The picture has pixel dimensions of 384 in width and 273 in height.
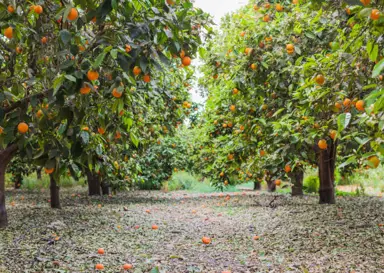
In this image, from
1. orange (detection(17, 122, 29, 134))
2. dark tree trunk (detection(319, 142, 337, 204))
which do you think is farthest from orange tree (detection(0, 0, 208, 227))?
dark tree trunk (detection(319, 142, 337, 204))

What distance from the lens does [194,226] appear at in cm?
500

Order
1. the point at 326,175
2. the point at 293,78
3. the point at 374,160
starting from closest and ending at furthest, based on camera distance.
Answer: the point at 374,160, the point at 293,78, the point at 326,175

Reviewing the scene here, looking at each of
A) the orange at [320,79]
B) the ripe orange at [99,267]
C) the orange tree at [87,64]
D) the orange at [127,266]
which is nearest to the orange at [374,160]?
the orange tree at [87,64]

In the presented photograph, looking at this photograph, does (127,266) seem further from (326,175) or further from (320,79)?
(326,175)

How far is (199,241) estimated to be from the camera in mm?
4074

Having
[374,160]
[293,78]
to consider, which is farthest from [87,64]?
[293,78]

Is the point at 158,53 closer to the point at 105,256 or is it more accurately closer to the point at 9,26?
the point at 9,26

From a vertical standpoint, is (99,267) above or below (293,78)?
below

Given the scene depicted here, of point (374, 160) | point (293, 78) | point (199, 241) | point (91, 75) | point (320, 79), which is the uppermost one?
point (293, 78)

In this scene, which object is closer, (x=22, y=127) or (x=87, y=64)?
(x=87, y=64)

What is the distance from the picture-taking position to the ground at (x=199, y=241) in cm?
309

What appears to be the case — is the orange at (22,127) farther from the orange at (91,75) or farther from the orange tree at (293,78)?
the orange tree at (293,78)

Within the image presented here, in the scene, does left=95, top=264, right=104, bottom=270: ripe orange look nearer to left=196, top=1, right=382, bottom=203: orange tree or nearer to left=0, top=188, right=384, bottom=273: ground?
left=0, top=188, right=384, bottom=273: ground

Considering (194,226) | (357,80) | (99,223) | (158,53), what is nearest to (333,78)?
(357,80)
